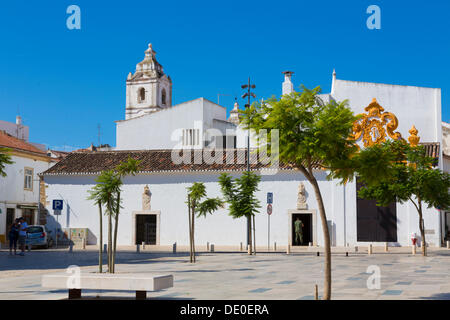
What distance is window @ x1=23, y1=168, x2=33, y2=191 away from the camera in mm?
43031

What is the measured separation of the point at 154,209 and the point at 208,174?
14.4ft

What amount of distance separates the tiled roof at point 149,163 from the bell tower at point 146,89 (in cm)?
2990

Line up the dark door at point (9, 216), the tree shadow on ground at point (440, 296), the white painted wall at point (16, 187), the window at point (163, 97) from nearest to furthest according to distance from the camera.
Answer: the tree shadow on ground at point (440, 296) → the white painted wall at point (16, 187) → the dark door at point (9, 216) → the window at point (163, 97)

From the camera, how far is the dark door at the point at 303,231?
34.9 m

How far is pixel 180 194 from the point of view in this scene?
3684 cm

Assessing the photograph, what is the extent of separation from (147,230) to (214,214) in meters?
4.87

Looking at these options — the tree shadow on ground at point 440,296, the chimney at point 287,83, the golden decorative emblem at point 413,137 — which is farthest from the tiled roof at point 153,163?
the tree shadow on ground at point 440,296

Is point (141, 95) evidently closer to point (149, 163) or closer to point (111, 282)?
point (149, 163)

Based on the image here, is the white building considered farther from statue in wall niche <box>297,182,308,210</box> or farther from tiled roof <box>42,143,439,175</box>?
statue in wall niche <box>297,182,308,210</box>

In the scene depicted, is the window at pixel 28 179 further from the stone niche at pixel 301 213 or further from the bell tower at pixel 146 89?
the bell tower at pixel 146 89

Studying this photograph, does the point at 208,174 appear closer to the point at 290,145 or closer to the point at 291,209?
the point at 291,209

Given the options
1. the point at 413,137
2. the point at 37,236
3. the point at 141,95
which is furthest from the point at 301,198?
the point at 141,95
